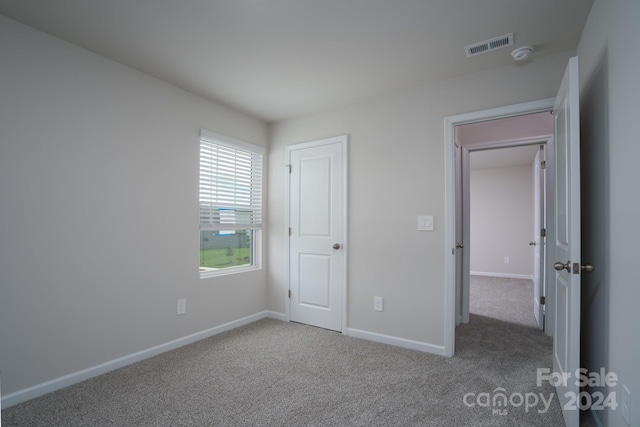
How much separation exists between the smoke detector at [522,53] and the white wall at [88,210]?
270 cm

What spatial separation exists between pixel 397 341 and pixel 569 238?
1.79 meters

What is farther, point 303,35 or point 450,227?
point 450,227

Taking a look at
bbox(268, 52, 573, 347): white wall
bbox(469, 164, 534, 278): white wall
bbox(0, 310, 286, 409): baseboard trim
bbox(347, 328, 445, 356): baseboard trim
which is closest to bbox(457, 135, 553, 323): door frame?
bbox(347, 328, 445, 356): baseboard trim

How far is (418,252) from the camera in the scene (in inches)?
115

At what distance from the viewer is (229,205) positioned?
137 inches

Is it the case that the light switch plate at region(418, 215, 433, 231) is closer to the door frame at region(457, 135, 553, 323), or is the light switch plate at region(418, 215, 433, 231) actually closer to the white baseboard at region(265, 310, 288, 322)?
the door frame at region(457, 135, 553, 323)

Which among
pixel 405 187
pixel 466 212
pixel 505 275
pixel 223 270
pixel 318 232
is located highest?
pixel 405 187

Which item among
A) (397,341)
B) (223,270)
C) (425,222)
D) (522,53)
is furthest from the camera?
(223,270)

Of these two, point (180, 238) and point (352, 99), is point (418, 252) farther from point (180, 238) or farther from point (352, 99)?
point (180, 238)

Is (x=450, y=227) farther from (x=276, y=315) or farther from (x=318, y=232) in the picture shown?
(x=276, y=315)

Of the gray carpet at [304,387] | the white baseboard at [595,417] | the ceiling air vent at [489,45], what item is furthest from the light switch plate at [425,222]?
the white baseboard at [595,417]

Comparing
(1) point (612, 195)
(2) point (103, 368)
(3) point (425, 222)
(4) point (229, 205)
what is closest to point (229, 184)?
(4) point (229, 205)

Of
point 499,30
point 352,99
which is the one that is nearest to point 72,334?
point 352,99

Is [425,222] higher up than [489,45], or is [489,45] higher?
[489,45]
